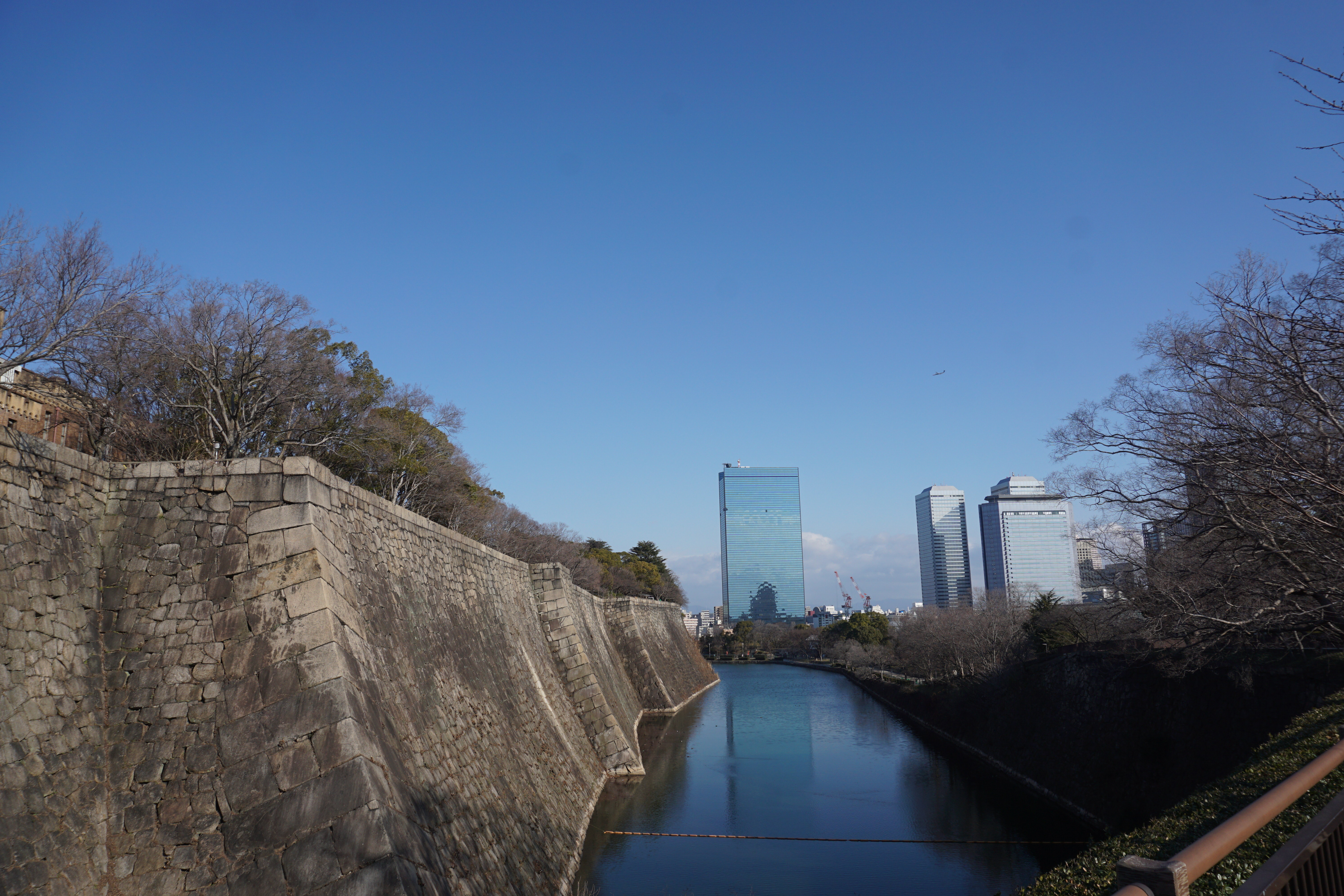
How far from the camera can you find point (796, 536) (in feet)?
608

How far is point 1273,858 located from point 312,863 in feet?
19.9

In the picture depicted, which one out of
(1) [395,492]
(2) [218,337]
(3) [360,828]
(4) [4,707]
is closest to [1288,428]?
(3) [360,828]

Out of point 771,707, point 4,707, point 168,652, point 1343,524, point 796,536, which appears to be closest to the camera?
point 4,707

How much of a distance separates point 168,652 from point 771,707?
41.7 metres

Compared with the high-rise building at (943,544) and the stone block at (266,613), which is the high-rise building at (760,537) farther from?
the stone block at (266,613)

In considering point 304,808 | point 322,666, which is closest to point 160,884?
point 304,808

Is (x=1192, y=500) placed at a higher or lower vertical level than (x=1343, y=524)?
higher

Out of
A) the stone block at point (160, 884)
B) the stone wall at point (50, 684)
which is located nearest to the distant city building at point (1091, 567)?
the stone block at point (160, 884)

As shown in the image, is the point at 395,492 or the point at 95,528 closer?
the point at 95,528

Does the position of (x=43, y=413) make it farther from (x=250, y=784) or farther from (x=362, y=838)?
(x=362, y=838)

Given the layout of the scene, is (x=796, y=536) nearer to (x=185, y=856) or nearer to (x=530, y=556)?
(x=530, y=556)

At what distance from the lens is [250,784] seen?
243 inches

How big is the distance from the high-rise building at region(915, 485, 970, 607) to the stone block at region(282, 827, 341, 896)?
617ft

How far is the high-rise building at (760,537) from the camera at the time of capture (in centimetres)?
18250
